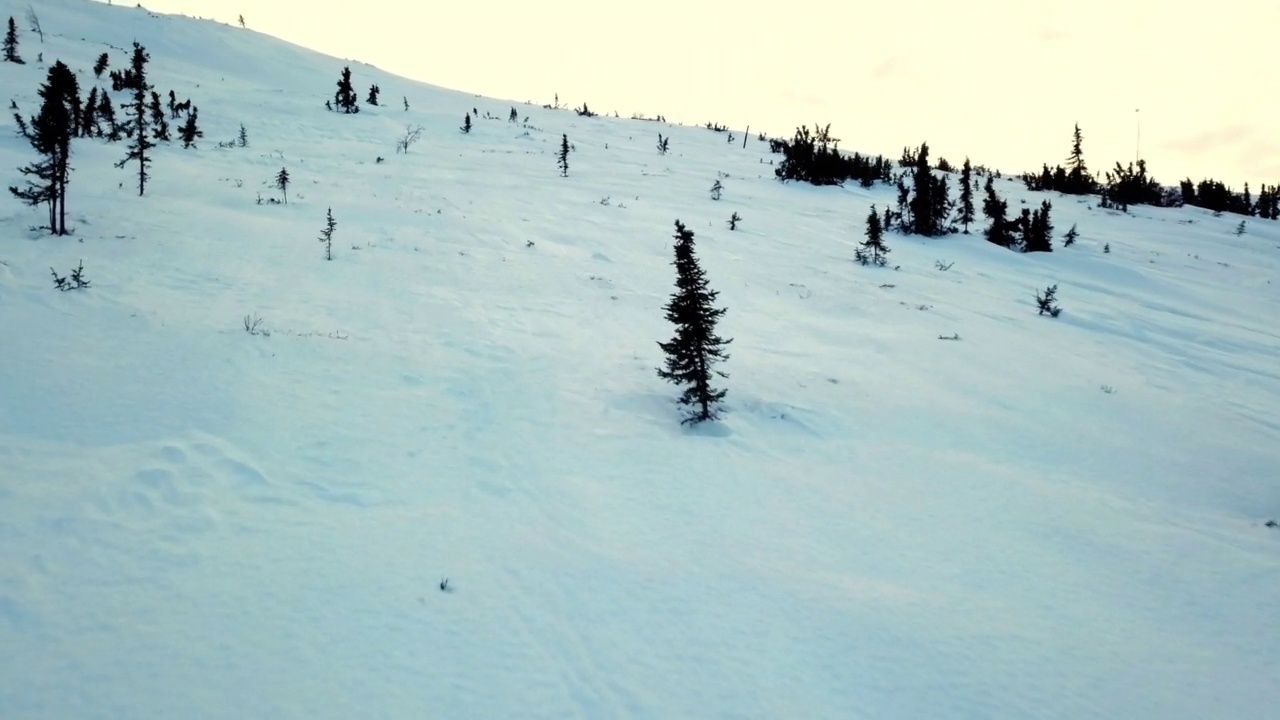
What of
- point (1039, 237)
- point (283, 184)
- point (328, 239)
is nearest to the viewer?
point (328, 239)

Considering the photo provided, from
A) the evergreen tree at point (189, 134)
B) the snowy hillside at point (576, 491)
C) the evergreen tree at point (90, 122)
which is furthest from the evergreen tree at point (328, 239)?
the evergreen tree at point (90, 122)

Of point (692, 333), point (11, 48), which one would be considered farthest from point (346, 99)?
point (692, 333)

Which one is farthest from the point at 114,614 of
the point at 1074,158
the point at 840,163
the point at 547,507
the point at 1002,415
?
the point at 1074,158

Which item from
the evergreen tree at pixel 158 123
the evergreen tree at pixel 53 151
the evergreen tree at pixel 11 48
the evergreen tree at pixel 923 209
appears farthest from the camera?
the evergreen tree at pixel 11 48

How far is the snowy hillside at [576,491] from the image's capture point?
530 centimetres

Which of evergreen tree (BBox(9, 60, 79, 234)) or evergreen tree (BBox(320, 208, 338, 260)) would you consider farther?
evergreen tree (BBox(320, 208, 338, 260))

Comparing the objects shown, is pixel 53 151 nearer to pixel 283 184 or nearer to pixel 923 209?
pixel 283 184

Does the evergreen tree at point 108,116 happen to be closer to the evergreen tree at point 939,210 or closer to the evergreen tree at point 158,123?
the evergreen tree at point 158,123

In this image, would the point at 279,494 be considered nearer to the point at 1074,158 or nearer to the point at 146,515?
the point at 146,515

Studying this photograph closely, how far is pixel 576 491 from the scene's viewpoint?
8102 mm

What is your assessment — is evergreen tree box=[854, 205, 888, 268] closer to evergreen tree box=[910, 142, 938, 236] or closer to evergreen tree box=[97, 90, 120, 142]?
evergreen tree box=[910, 142, 938, 236]

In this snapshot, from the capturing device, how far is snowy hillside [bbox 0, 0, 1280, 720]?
530 centimetres

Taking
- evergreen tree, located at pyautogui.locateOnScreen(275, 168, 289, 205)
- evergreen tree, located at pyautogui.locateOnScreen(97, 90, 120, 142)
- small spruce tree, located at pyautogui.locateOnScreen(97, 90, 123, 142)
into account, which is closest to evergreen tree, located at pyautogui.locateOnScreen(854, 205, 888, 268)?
evergreen tree, located at pyautogui.locateOnScreen(275, 168, 289, 205)

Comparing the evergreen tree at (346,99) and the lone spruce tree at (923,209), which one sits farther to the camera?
the evergreen tree at (346,99)
